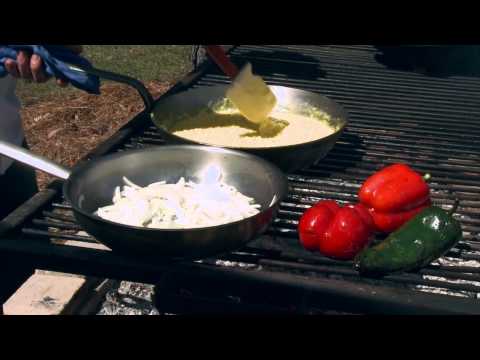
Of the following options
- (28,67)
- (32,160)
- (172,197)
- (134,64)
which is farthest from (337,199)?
(134,64)

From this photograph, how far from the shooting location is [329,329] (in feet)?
5.66

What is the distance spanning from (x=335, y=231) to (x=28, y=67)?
1.56m

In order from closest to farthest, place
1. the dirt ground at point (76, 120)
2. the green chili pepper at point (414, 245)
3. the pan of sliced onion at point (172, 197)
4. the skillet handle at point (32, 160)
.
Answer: the pan of sliced onion at point (172, 197) < the green chili pepper at point (414, 245) < the skillet handle at point (32, 160) < the dirt ground at point (76, 120)

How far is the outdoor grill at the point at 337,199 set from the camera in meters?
1.74

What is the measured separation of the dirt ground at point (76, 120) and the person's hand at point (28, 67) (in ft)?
8.24

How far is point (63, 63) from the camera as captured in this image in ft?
8.08

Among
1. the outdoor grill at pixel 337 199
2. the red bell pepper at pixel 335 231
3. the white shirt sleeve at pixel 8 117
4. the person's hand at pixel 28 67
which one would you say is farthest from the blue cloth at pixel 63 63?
the red bell pepper at pixel 335 231

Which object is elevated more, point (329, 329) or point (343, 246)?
point (343, 246)

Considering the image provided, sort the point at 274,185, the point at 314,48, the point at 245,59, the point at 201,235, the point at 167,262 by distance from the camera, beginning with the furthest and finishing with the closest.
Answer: the point at 314,48
the point at 245,59
the point at 274,185
the point at 167,262
the point at 201,235

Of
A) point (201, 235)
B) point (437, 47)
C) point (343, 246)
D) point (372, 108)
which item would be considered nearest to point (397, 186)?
point (343, 246)

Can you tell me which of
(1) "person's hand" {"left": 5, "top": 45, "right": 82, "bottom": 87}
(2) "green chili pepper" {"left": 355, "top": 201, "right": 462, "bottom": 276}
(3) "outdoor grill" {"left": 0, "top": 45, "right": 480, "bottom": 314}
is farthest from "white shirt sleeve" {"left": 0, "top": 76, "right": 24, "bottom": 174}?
(2) "green chili pepper" {"left": 355, "top": 201, "right": 462, "bottom": 276}

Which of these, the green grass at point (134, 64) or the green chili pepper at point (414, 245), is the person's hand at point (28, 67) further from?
the green grass at point (134, 64)

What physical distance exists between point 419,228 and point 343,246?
1.02 feet

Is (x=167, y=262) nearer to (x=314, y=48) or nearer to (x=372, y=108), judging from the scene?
(x=372, y=108)
